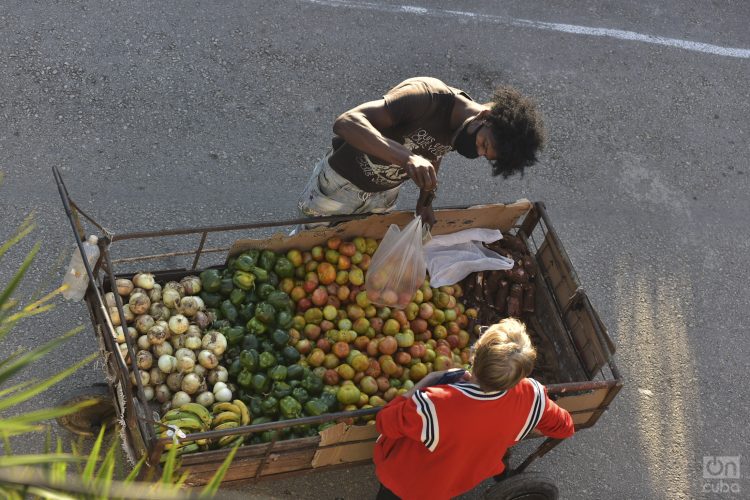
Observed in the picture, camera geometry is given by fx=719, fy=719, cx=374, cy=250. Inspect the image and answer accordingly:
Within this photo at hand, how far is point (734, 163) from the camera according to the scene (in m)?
→ 7.08

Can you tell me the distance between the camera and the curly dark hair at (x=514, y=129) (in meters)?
3.61

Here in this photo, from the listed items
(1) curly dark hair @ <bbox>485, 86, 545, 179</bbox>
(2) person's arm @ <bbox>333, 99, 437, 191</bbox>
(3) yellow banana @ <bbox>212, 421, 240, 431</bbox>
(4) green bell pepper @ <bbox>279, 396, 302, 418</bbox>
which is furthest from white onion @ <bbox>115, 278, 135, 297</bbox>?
(1) curly dark hair @ <bbox>485, 86, 545, 179</bbox>

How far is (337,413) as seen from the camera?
3.50m

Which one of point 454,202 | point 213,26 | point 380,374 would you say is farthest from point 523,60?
point 380,374

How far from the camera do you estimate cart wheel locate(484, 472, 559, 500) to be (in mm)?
4133

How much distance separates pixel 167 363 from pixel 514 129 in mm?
2269

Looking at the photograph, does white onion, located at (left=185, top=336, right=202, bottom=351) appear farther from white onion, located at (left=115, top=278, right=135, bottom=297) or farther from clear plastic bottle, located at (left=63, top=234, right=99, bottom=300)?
clear plastic bottle, located at (left=63, top=234, right=99, bottom=300)

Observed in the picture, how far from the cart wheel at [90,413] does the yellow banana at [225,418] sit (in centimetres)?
56

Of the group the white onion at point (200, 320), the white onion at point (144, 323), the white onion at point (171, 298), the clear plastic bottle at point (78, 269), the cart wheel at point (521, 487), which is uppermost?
the clear plastic bottle at point (78, 269)

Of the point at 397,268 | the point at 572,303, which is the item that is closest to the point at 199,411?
the point at 397,268

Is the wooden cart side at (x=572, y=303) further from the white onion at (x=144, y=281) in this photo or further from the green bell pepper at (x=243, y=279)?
the white onion at (x=144, y=281)

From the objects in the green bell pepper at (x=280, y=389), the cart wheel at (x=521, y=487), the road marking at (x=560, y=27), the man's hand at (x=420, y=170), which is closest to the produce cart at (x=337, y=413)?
the cart wheel at (x=521, y=487)

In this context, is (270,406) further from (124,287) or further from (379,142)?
(379,142)

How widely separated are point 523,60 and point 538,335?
11.7 ft
